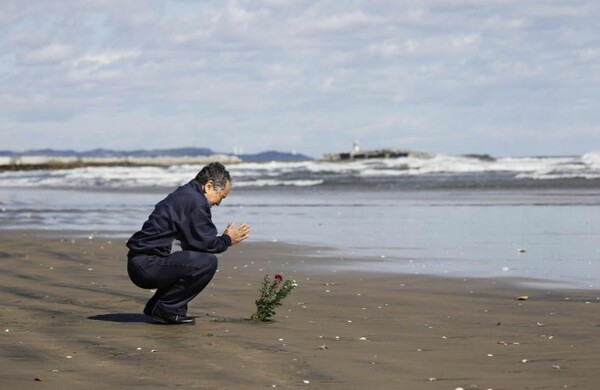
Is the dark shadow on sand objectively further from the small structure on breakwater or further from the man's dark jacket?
the small structure on breakwater

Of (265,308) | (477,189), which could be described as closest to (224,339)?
(265,308)

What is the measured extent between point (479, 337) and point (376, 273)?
180 inches

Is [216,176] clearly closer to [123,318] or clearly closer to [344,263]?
[123,318]

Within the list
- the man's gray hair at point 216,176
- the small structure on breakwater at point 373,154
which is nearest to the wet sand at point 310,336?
the man's gray hair at point 216,176

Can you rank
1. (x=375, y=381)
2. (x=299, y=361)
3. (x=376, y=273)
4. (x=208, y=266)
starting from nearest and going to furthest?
1. (x=375, y=381)
2. (x=299, y=361)
3. (x=208, y=266)
4. (x=376, y=273)

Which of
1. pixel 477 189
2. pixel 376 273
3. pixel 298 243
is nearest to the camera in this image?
pixel 376 273

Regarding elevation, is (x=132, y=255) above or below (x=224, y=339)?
above

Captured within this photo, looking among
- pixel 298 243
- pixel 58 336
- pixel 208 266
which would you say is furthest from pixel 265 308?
pixel 298 243

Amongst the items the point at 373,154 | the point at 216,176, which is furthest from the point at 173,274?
A: the point at 373,154

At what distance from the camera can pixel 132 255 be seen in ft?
28.1

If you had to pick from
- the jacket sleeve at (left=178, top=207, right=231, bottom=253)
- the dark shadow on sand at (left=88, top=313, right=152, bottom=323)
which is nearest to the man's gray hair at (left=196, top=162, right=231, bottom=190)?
the jacket sleeve at (left=178, top=207, right=231, bottom=253)

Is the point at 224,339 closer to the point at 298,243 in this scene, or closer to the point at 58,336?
the point at 58,336

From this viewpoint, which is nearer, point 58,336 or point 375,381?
point 375,381

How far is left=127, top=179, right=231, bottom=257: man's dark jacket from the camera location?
8.28 meters
